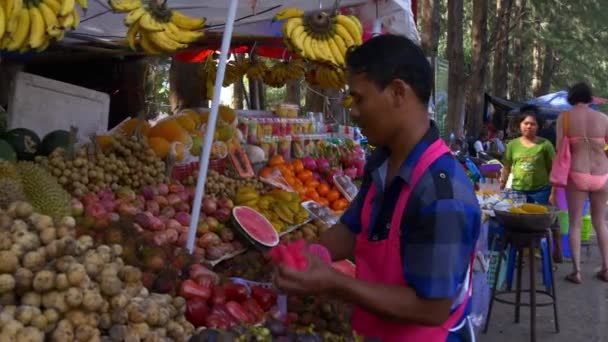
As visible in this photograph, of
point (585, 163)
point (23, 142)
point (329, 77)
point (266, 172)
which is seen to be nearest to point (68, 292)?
point (23, 142)

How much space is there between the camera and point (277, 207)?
17.2ft

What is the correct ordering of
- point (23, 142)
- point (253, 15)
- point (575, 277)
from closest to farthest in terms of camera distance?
1. point (23, 142)
2. point (253, 15)
3. point (575, 277)

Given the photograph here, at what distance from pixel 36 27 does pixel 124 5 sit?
77 cm

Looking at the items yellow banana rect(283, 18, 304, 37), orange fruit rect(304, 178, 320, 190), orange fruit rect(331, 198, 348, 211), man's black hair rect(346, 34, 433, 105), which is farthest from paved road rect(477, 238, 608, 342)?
man's black hair rect(346, 34, 433, 105)

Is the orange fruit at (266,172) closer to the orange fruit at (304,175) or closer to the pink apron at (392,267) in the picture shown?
the orange fruit at (304,175)

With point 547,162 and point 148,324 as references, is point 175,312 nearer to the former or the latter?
point 148,324

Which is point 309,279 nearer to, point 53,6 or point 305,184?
point 53,6

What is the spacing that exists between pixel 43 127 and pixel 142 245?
2.25 meters

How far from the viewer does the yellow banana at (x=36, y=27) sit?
3023mm

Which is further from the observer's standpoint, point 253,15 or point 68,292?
point 253,15

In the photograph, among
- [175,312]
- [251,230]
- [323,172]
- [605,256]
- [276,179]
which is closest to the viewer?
[175,312]

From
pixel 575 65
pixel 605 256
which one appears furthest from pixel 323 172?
pixel 575 65

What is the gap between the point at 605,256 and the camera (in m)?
7.70

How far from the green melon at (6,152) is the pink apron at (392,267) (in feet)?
8.79
